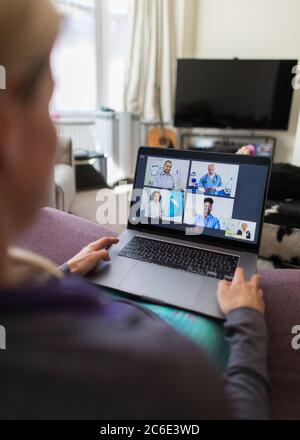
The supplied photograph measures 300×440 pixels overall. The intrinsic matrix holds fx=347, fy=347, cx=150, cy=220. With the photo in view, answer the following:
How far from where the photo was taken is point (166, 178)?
1.02 m

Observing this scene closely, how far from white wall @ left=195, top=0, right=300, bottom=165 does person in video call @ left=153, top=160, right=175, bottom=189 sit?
2.70 m

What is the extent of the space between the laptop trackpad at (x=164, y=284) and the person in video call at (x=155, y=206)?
0.69 ft

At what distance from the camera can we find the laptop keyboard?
86 centimetres

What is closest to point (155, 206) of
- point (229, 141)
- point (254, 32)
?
point (229, 141)

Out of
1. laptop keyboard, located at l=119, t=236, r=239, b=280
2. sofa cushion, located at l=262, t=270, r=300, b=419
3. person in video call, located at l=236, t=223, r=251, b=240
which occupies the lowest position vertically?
sofa cushion, located at l=262, t=270, r=300, b=419

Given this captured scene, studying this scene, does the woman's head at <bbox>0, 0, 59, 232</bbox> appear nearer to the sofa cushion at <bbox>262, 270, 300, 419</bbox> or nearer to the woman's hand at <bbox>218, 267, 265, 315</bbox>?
the woman's hand at <bbox>218, 267, 265, 315</bbox>

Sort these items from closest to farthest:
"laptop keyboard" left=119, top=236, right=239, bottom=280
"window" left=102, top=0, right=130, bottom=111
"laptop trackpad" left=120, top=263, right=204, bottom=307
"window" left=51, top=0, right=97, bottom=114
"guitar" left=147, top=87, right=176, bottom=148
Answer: "laptop trackpad" left=120, top=263, right=204, bottom=307, "laptop keyboard" left=119, top=236, right=239, bottom=280, "window" left=51, top=0, right=97, bottom=114, "window" left=102, top=0, right=130, bottom=111, "guitar" left=147, top=87, right=176, bottom=148

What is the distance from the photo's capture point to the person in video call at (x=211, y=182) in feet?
3.17

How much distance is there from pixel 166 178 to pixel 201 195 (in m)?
0.12

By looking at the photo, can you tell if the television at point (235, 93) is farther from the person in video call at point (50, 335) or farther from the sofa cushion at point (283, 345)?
the person in video call at point (50, 335)

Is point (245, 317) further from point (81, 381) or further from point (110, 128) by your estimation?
point (110, 128)

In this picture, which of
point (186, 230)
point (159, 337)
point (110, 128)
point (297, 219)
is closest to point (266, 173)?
point (186, 230)

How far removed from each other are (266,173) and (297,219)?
1.10m

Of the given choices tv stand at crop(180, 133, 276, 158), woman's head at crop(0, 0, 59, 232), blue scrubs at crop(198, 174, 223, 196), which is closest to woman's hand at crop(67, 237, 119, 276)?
blue scrubs at crop(198, 174, 223, 196)
